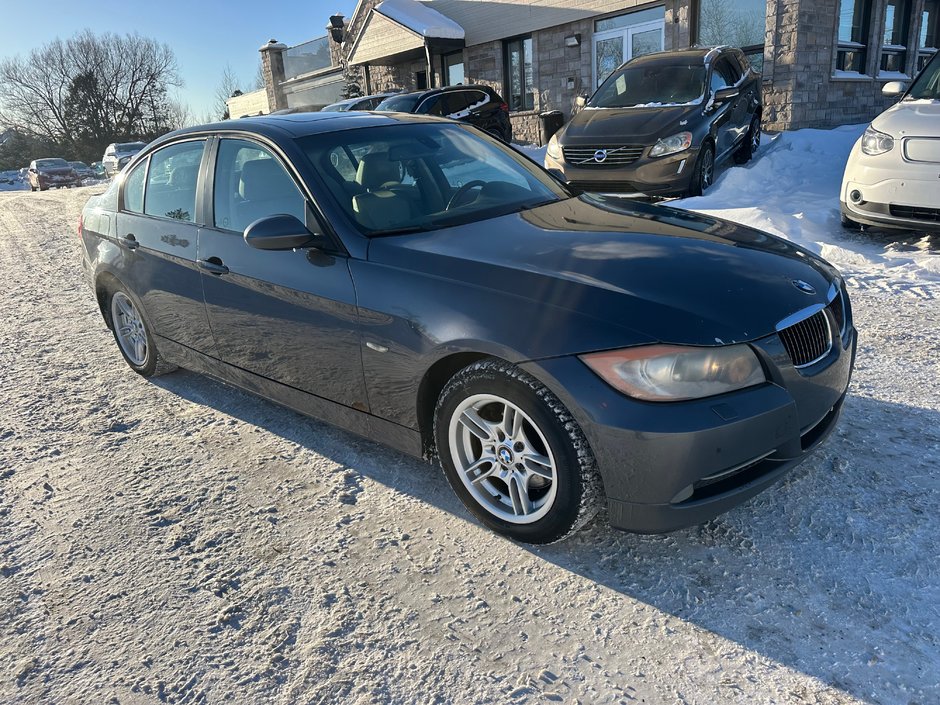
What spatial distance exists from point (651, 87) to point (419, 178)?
7277 mm

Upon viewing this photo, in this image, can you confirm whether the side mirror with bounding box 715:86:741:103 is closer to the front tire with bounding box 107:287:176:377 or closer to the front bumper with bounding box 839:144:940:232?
the front bumper with bounding box 839:144:940:232

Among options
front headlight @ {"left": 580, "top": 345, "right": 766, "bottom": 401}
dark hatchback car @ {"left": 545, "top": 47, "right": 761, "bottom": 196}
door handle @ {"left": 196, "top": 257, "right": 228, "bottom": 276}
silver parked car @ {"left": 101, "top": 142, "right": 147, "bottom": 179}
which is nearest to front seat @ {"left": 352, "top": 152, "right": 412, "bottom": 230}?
door handle @ {"left": 196, "top": 257, "right": 228, "bottom": 276}

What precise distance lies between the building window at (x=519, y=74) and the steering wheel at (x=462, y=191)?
15734 mm

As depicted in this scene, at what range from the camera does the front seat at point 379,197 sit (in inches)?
121

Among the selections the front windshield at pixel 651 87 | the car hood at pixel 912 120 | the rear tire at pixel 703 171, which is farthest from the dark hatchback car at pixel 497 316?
the front windshield at pixel 651 87

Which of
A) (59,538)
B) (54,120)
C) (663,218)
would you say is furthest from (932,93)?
(54,120)

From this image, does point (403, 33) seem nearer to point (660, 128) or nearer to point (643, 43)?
point (643, 43)

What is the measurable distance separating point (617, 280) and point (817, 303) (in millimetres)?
799

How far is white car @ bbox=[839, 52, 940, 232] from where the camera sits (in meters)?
5.76

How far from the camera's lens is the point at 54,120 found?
179ft

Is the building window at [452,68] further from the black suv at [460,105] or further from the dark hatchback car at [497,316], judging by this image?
the dark hatchback car at [497,316]

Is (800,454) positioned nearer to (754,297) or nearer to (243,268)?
(754,297)

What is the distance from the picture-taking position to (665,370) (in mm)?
2223

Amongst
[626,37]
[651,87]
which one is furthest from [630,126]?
[626,37]
